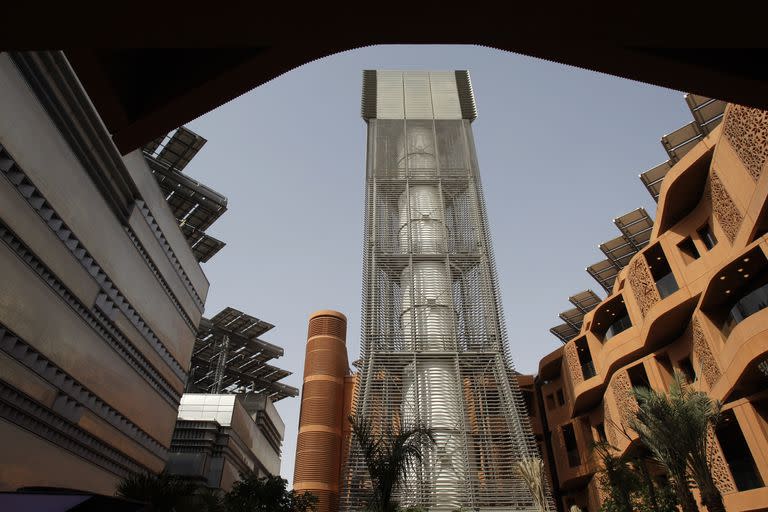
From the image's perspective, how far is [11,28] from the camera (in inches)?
108

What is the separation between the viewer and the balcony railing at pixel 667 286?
23.2m

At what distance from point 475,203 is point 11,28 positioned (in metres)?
32.6

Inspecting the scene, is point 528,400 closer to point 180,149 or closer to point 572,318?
point 572,318

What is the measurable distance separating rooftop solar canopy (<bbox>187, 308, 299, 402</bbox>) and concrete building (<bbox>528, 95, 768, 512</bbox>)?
23.4 m

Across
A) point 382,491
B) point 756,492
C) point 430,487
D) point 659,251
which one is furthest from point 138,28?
point 659,251

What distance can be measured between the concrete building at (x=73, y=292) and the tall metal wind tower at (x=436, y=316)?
9742 mm

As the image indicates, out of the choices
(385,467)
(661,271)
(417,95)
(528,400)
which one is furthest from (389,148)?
(385,467)

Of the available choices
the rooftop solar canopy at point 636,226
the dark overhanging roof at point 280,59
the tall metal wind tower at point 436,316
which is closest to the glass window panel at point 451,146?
the tall metal wind tower at point 436,316

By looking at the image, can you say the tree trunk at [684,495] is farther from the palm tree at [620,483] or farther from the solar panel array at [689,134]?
the solar panel array at [689,134]

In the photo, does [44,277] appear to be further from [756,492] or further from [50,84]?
[756,492]

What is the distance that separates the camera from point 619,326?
28.4 meters

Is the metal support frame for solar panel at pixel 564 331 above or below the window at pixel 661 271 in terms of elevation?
above

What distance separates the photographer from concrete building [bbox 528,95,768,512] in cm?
1745

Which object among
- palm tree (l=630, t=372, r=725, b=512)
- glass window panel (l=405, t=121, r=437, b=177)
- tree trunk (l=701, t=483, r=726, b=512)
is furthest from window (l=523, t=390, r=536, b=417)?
tree trunk (l=701, t=483, r=726, b=512)
